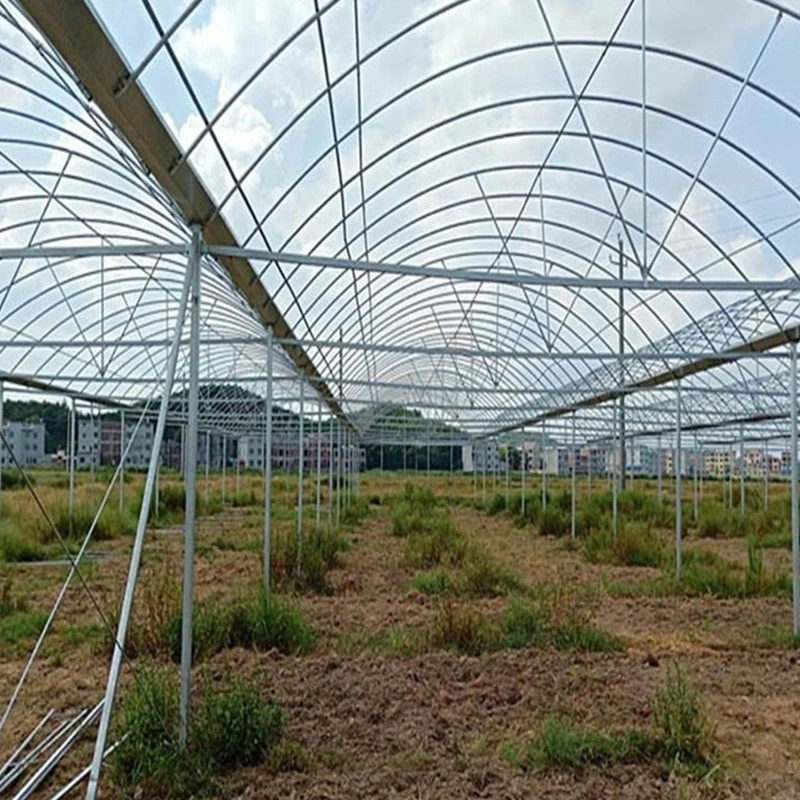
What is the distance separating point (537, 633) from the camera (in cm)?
816

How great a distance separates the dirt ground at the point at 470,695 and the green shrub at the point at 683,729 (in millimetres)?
145

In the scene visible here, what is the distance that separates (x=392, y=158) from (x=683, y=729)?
572cm

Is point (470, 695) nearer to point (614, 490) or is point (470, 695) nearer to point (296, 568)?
point (296, 568)

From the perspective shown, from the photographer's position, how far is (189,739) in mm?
5117

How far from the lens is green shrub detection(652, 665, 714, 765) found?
5273 mm

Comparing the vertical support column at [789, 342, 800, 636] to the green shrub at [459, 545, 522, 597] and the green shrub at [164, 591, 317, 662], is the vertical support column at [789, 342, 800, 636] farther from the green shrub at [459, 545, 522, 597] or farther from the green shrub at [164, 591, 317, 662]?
the green shrub at [164, 591, 317, 662]

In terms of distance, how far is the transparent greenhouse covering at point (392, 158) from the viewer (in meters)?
5.34

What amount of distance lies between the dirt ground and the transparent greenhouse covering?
295cm

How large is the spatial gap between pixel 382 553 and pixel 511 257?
636 cm

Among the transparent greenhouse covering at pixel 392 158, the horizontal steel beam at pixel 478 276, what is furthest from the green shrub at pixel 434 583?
the horizontal steel beam at pixel 478 276

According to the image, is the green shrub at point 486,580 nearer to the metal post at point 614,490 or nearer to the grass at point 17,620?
the metal post at point 614,490

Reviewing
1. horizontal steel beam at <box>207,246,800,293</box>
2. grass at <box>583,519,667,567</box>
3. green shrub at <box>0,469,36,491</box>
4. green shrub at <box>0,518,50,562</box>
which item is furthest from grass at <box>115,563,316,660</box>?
green shrub at <box>0,469,36,491</box>

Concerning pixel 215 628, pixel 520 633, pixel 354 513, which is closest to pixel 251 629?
pixel 215 628

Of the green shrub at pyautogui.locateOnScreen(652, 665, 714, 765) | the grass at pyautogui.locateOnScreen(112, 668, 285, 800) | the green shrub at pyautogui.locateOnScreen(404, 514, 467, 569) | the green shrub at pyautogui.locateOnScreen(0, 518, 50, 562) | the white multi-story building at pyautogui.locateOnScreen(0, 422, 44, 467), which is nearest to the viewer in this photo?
the grass at pyautogui.locateOnScreen(112, 668, 285, 800)
